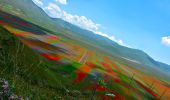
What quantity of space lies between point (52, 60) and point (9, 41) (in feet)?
94.2

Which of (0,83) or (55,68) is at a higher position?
(0,83)

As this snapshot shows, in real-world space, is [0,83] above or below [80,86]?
above

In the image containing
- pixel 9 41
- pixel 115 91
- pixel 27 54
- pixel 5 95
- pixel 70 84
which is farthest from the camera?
pixel 115 91

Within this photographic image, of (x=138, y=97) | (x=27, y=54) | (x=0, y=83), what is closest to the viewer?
(x=0, y=83)

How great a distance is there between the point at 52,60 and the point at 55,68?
25.5ft

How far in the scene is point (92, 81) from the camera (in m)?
82.2

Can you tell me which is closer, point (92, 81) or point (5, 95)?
point (5, 95)

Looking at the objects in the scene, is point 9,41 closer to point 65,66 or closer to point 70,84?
point 70,84

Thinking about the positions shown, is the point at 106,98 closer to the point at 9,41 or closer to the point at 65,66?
the point at 9,41

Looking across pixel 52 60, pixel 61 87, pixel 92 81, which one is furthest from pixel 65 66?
pixel 61 87

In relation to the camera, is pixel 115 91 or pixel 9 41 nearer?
pixel 9 41

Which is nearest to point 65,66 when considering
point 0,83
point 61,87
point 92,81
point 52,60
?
point 52,60

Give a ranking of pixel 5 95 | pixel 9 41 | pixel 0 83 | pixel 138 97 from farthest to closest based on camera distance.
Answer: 1. pixel 138 97
2. pixel 9 41
3. pixel 0 83
4. pixel 5 95

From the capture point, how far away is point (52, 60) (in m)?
89.4
